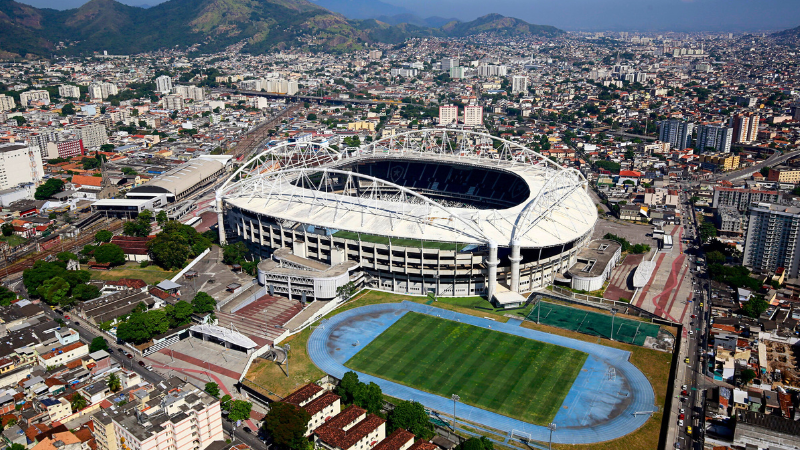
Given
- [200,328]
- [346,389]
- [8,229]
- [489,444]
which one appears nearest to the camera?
[489,444]

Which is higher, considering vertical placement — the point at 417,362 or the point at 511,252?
the point at 511,252

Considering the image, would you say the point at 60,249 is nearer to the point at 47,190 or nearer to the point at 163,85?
the point at 47,190

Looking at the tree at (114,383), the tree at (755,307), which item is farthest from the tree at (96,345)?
the tree at (755,307)

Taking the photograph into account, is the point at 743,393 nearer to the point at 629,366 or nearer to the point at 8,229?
the point at 629,366

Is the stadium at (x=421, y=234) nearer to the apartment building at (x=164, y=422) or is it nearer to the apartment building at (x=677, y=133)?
Answer: the apartment building at (x=164, y=422)

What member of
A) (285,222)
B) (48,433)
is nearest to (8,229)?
(285,222)

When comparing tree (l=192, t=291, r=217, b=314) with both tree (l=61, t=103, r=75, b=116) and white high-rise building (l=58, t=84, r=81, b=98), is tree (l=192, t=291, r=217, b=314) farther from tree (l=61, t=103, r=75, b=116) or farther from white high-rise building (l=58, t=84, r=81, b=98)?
white high-rise building (l=58, t=84, r=81, b=98)

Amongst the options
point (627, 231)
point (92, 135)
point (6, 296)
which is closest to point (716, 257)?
point (627, 231)
